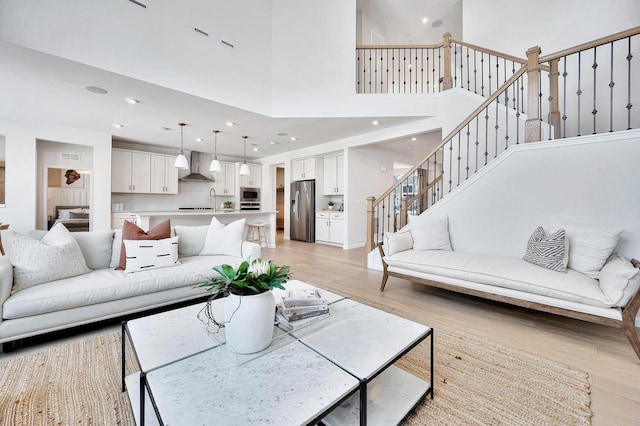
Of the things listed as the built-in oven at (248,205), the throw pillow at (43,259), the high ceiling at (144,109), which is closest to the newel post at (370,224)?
the high ceiling at (144,109)

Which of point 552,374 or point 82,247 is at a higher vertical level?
point 82,247

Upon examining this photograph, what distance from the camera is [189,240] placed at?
3.04m

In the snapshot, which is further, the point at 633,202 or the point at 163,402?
the point at 633,202

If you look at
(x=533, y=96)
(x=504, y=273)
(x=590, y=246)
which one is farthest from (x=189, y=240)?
(x=533, y=96)

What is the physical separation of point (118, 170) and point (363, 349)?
272 inches

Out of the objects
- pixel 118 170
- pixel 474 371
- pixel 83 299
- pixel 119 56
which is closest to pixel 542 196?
pixel 474 371

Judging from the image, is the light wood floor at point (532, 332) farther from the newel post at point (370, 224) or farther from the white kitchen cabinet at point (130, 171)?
the white kitchen cabinet at point (130, 171)

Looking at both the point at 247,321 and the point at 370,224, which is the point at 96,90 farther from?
the point at 370,224

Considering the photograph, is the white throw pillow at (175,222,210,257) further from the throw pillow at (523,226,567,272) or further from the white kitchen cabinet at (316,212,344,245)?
the white kitchen cabinet at (316,212,344,245)

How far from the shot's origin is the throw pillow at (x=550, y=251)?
2.34 meters

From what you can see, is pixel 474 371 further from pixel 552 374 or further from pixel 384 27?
pixel 384 27

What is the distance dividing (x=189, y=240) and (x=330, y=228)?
404 cm

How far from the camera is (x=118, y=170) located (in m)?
5.98

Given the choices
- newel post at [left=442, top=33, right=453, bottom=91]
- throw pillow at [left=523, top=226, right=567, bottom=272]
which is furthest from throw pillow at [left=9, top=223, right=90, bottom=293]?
newel post at [left=442, top=33, right=453, bottom=91]
